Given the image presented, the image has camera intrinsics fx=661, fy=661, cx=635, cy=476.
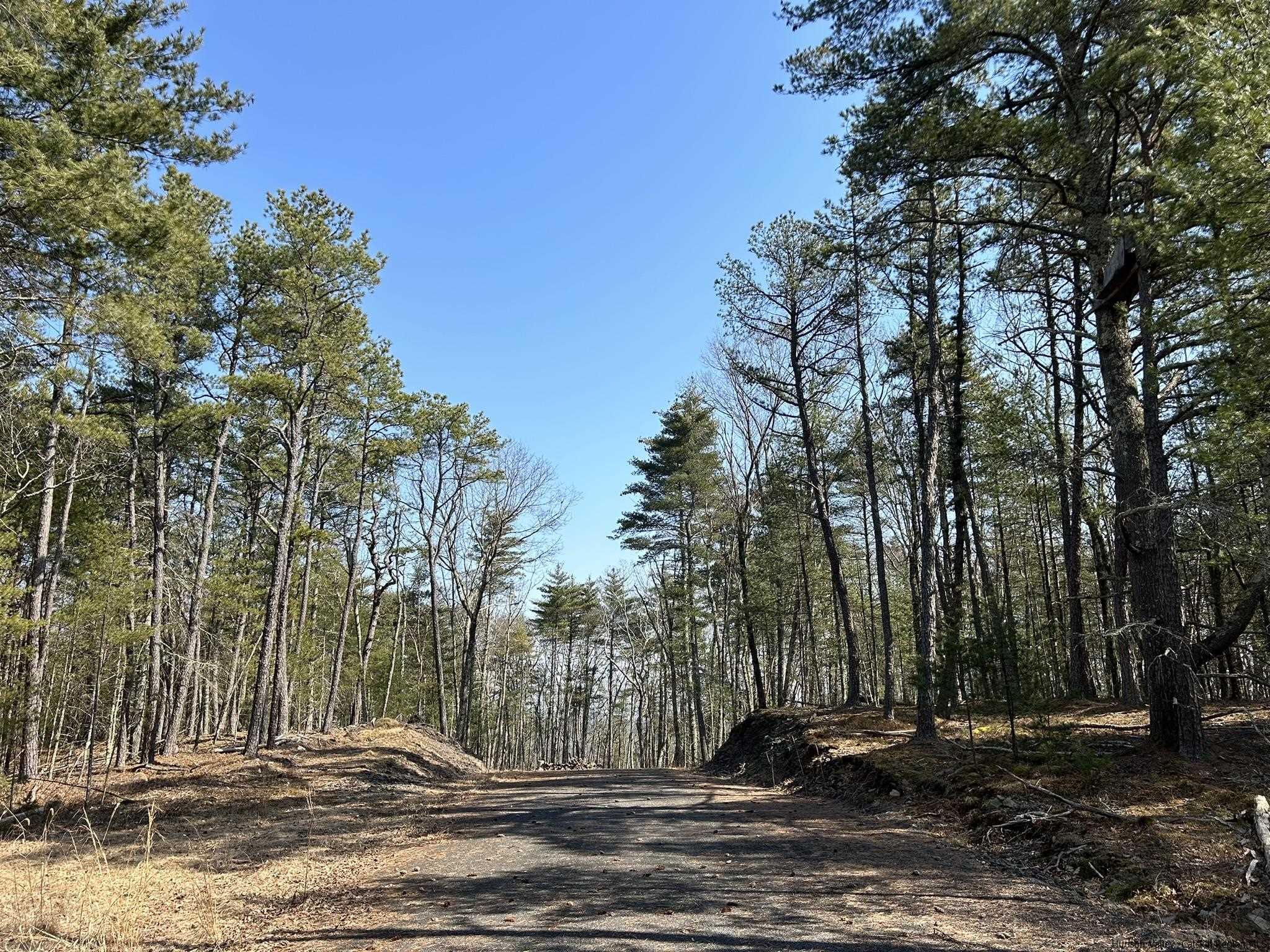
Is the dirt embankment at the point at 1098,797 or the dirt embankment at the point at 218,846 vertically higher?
the dirt embankment at the point at 1098,797

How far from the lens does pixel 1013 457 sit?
29.0 ft

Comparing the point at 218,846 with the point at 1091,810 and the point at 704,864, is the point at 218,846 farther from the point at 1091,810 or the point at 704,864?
the point at 1091,810

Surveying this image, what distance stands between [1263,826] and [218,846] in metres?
11.5

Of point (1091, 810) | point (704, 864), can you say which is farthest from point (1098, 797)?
point (704, 864)

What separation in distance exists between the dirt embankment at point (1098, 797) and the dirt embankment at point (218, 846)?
604 centimetres

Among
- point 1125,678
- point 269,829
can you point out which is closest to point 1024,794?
point 1125,678

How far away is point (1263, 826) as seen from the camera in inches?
174

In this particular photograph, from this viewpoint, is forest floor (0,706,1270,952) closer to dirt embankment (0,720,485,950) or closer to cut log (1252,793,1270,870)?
dirt embankment (0,720,485,950)

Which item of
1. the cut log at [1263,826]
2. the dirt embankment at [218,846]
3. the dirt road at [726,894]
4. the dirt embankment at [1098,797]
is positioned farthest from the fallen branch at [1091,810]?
the dirt embankment at [218,846]

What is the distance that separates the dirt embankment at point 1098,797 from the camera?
188 inches

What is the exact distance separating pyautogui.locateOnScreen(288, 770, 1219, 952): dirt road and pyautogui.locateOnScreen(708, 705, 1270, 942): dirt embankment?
428 mm

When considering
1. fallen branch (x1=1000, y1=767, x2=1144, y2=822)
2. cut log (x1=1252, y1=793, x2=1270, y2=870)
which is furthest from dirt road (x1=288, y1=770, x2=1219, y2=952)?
fallen branch (x1=1000, y1=767, x2=1144, y2=822)

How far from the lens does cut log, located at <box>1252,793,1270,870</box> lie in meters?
4.34

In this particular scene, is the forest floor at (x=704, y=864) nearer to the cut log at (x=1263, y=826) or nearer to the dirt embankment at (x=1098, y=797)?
the dirt embankment at (x=1098, y=797)
